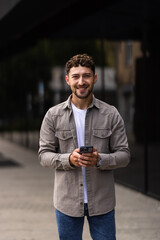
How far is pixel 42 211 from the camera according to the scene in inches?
277

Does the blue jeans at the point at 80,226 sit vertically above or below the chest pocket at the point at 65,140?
below

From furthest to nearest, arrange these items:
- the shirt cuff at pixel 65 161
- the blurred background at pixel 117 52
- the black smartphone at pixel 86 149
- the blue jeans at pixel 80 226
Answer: the blurred background at pixel 117 52, the blue jeans at pixel 80 226, the shirt cuff at pixel 65 161, the black smartphone at pixel 86 149

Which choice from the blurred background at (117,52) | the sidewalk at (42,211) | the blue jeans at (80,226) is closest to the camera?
the blue jeans at (80,226)

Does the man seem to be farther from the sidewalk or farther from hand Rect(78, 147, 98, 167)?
the sidewalk

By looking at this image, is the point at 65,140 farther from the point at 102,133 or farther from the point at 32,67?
the point at 32,67

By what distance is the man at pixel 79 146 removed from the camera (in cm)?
304

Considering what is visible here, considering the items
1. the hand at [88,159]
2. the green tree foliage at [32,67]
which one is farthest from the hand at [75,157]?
the green tree foliage at [32,67]

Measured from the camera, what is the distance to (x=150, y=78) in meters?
8.26

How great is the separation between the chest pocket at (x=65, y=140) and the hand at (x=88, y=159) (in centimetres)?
26

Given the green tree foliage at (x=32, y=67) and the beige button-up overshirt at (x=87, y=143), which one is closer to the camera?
the beige button-up overshirt at (x=87, y=143)

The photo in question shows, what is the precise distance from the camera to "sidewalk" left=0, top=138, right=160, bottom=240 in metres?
5.79

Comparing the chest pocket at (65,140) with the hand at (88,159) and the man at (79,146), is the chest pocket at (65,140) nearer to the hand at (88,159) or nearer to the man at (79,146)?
the man at (79,146)

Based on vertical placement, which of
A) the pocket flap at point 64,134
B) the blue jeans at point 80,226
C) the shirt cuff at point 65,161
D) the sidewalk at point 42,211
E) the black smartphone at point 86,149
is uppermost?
the pocket flap at point 64,134

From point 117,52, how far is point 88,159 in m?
7.22
